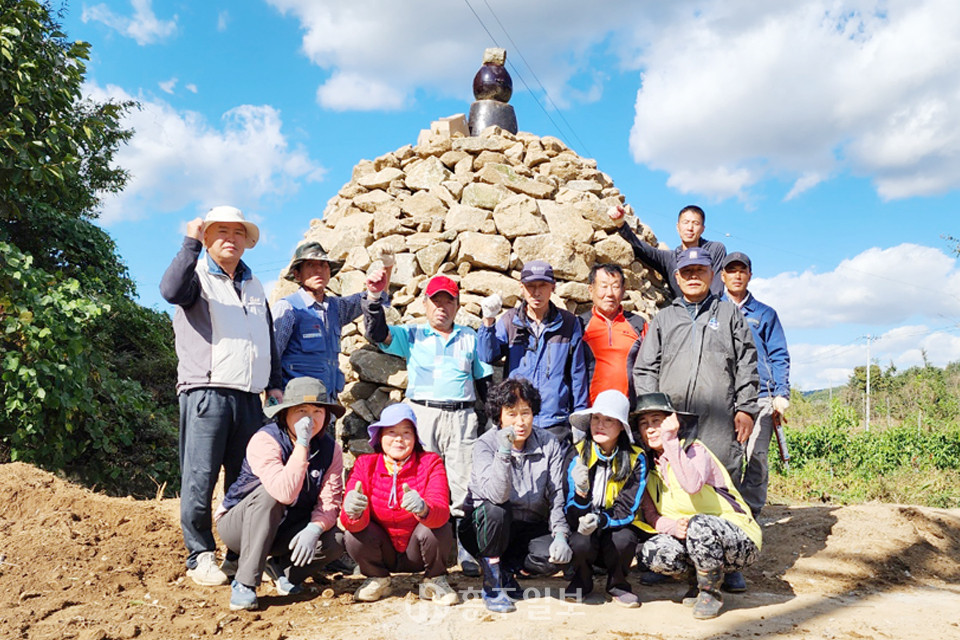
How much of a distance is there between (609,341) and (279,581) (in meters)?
2.35

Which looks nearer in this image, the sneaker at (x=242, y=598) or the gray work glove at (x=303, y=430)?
the sneaker at (x=242, y=598)

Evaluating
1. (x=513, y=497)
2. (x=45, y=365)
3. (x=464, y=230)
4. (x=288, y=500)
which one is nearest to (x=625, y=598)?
(x=513, y=497)

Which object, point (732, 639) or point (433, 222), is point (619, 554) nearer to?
point (732, 639)

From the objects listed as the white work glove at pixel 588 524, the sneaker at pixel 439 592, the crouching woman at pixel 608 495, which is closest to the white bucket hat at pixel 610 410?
the crouching woman at pixel 608 495

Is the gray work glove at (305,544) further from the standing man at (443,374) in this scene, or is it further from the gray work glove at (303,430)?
the standing man at (443,374)

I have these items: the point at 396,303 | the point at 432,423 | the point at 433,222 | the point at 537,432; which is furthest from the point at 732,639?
the point at 433,222

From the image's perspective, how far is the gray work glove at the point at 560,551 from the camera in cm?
337

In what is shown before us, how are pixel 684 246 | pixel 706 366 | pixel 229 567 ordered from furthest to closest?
pixel 684 246 → pixel 706 366 → pixel 229 567

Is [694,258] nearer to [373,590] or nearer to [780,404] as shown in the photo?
[780,404]

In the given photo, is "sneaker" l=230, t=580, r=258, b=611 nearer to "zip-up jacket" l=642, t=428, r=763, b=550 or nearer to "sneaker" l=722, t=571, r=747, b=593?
"zip-up jacket" l=642, t=428, r=763, b=550

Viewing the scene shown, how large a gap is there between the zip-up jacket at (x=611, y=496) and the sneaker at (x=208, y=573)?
184 cm

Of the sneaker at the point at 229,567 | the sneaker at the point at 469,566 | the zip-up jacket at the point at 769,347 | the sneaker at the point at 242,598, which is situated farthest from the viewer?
the zip-up jacket at the point at 769,347

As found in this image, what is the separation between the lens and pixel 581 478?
3.58 m

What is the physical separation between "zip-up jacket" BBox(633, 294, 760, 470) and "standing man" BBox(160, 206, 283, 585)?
219 centimetres
